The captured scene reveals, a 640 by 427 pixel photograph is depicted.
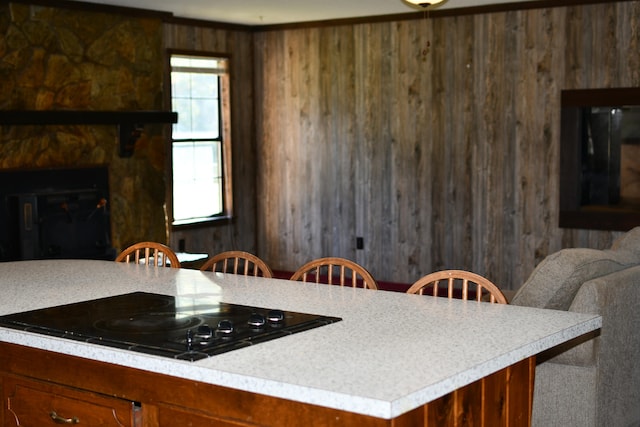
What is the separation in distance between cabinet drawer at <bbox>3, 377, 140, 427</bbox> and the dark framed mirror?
558 centimetres

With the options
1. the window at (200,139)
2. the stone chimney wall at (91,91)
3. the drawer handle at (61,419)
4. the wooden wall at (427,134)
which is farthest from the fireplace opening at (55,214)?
the drawer handle at (61,419)

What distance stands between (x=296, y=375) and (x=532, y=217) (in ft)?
19.4

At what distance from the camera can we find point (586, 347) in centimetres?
404

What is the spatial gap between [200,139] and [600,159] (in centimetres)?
372

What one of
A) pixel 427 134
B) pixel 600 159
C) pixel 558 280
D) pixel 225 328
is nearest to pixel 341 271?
pixel 558 280

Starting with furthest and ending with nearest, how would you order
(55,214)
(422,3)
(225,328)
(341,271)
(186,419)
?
(55,214)
(422,3)
(341,271)
(225,328)
(186,419)

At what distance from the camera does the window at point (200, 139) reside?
8.67 m

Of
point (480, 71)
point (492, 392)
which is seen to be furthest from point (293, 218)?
point (492, 392)

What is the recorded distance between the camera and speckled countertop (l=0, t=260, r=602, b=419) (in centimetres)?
207

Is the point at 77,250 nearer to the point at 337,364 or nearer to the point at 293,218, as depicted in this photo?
the point at 293,218

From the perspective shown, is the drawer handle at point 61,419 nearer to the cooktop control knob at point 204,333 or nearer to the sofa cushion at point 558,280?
the cooktop control knob at point 204,333

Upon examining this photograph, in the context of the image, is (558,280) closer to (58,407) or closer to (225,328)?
(225,328)

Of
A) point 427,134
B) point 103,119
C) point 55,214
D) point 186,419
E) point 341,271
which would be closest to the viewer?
point 186,419

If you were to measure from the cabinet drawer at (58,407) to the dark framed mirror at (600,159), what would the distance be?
18.3ft
